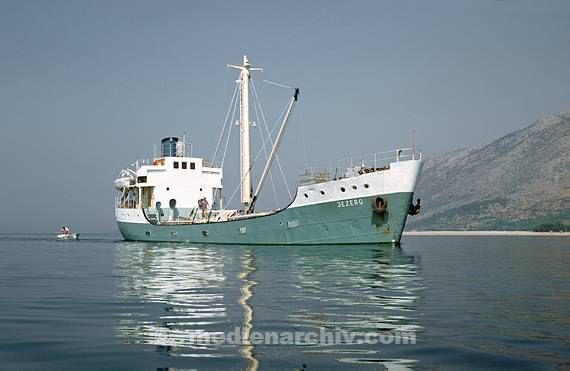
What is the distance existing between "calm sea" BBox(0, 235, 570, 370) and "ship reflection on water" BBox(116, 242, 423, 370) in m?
0.03

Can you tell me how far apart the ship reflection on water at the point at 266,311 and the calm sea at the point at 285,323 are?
0.03 metres

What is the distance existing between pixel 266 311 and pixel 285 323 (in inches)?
56.9

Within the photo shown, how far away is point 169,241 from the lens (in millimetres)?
49656

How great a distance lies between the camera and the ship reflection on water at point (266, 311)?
755 centimetres

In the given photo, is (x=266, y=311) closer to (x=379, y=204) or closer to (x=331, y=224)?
(x=379, y=204)

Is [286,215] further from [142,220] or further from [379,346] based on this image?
[379,346]

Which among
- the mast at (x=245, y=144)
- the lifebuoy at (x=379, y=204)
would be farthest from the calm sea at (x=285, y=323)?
the mast at (x=245, y=144)

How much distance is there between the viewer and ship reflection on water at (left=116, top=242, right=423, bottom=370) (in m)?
7.55

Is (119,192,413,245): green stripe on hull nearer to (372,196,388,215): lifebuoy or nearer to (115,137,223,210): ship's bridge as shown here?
(372,196,388,215): lifebuoy

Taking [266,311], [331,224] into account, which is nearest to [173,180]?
[331,224]

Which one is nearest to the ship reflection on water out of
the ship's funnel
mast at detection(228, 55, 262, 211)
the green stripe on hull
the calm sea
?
the calm sea

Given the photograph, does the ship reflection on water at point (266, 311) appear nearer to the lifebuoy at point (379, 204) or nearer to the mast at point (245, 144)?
the lifebuoy at point (379, 204)

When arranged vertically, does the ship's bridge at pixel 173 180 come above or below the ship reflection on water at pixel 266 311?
above

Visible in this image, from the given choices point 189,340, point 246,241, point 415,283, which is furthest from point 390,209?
point 189,340
